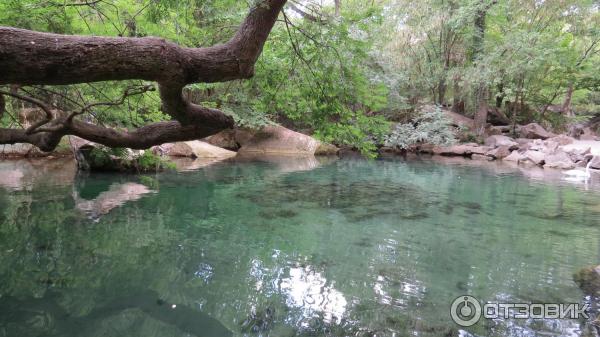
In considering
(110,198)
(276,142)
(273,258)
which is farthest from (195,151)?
(273,258)

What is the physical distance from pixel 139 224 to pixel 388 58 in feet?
65.1

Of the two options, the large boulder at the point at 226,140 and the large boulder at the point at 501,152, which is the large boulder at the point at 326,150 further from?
the large boulder at the point at 501,152

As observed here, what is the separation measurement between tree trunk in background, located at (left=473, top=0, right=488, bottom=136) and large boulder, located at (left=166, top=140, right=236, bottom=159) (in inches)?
577

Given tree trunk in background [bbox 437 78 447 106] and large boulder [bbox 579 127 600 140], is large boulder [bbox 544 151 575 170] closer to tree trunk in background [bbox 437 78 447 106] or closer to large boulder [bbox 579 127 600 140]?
large boulder [bbox 579 127 600 140]

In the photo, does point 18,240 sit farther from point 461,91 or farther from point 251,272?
point 461,91

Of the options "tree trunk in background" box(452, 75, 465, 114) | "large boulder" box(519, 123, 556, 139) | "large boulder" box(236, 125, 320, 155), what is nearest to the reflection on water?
"large boulder" box(236, 125, 320, 155)

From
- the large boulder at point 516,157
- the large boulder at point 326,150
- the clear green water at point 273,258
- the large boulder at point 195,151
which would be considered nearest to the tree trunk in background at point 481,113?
the large boulder at point 516,157

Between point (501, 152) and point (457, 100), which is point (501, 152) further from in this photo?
point (457, 100)

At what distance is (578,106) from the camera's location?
28078mm

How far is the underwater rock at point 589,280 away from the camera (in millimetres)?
4281

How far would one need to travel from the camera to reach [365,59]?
5.41m

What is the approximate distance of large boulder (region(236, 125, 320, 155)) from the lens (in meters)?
21.5

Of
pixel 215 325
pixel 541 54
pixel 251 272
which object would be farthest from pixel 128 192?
pixel 541 54

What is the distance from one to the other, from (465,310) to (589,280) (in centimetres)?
180
